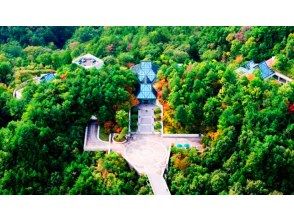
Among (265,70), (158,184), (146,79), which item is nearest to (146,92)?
(146,79)

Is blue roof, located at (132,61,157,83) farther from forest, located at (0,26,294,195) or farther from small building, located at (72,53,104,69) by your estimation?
small building, located at (72,53,104,69)

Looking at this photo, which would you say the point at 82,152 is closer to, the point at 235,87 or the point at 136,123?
the point at 136,123

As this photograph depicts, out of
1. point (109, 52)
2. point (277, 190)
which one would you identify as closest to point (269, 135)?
point (277, 190)

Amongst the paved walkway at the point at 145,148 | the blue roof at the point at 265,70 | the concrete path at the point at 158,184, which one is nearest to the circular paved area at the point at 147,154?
the paved walkway at the point at 145,148

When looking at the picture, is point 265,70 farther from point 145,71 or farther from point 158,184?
point 158,184

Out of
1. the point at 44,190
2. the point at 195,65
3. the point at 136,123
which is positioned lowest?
the point at 44,190

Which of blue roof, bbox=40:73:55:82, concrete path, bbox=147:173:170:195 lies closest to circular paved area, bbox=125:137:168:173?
concrete path, bbox=147:173:170:195

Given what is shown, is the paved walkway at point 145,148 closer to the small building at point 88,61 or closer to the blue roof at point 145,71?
the blue roof at point 145,71
